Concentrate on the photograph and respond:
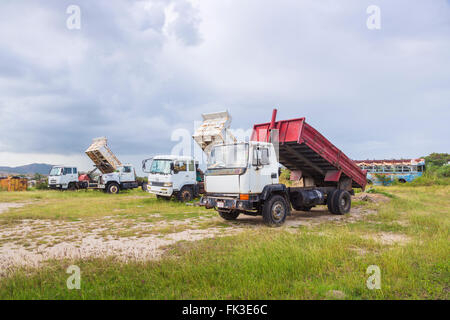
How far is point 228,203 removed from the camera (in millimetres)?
8406

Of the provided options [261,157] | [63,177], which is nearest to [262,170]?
[261,157]

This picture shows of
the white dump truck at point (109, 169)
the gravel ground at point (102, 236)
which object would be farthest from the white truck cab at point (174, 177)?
the white dump truck at point (109, 169)

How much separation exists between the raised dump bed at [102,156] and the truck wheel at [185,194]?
31.1 ft

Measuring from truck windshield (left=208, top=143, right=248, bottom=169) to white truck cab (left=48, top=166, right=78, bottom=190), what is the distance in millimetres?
20862

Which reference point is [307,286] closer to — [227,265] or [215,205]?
[227,265]

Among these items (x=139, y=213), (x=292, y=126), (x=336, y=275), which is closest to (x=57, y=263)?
(x=336, y=275)

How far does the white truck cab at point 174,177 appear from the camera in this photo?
1475cm

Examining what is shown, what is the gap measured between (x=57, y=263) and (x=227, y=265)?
300cm

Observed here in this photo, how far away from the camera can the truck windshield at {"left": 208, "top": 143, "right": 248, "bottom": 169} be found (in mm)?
8383

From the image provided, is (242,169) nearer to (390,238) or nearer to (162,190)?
(390,238)

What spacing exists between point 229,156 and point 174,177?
6719 mm

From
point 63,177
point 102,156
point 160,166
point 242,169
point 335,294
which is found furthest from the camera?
point 63,177

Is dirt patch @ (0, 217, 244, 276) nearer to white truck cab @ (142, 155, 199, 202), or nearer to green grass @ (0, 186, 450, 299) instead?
green grass @ (0, 186, 450, 299)

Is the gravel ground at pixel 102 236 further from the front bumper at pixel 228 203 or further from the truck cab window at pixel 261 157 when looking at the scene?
the truck cab window at pixel 261 157
